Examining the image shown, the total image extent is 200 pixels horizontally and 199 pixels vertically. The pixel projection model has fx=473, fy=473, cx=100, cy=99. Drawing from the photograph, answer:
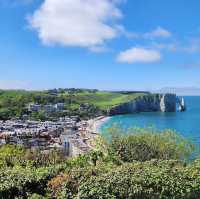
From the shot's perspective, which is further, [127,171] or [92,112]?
[92,112]

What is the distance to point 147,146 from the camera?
3272cm

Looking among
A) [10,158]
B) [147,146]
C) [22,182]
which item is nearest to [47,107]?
[147,146]

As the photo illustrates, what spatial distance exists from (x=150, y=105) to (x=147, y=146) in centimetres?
16675

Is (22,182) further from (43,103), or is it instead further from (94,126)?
(43,103)

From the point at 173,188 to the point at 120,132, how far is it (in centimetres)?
2019

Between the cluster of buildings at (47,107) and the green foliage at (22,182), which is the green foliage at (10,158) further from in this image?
the cluster of buildings at (47,107)

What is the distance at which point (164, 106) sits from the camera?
191625 mm

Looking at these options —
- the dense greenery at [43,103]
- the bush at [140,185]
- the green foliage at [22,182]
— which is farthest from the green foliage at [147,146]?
the dense greenery at [43,103]

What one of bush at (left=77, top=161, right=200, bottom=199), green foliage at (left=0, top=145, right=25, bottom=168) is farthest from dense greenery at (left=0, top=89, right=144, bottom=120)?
bush at (left=77, top=161, right=200, bottom=199)

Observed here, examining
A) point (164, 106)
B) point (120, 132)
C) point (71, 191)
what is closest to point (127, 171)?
point (71, 191)

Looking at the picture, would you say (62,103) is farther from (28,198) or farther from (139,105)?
(28,198)

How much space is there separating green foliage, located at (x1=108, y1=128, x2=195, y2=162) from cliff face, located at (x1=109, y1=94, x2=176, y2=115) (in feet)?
488

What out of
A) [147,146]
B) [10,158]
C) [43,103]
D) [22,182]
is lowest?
[43,103]

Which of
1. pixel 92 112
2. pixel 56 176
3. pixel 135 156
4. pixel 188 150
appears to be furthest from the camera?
pixel 92 112
